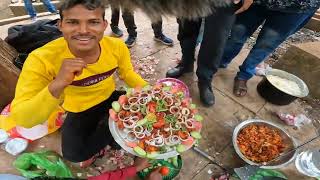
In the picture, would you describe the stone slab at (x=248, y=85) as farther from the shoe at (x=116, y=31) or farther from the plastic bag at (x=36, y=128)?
the plastic bag at (x=36, y=128)

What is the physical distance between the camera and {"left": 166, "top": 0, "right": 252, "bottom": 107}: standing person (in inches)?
110

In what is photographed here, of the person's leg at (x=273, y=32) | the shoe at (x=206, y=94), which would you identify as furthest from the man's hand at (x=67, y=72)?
the person's leg at (x=273, y=32)

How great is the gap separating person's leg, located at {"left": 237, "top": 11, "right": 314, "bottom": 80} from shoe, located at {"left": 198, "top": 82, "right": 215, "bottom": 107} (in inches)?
19.9

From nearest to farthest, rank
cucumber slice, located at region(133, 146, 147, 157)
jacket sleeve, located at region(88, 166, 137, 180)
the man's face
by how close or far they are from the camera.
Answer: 1. the man's face
2. cucumber slice, located at region(133, 146, 147, 157)
3. jacket sleeve, located at region(88, 166, 137, 180)

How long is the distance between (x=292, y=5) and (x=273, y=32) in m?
0.38

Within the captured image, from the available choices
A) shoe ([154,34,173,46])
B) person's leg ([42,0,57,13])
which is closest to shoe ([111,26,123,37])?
shoe ([154,34,173,46])

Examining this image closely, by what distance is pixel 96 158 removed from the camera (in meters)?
2.86

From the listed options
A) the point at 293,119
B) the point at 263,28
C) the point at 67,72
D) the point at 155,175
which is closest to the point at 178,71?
the point at 263,28

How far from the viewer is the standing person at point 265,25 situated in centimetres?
287

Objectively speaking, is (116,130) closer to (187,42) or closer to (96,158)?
(96,158)

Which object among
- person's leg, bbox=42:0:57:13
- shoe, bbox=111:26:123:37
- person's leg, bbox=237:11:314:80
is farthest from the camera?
person's leg, bbox=42:0:57:13

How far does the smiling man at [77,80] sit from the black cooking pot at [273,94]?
1748mm

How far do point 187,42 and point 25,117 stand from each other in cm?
205

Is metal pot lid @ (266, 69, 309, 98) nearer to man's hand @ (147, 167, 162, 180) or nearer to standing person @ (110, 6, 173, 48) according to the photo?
standing person @ (110, 6, 173, 48)
